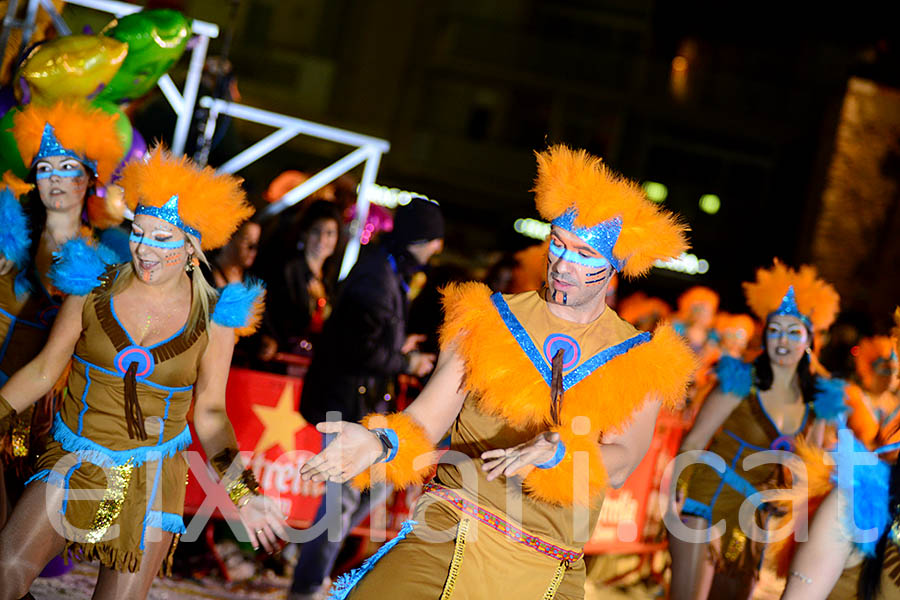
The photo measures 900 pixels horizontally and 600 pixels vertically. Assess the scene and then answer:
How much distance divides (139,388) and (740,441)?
349cm

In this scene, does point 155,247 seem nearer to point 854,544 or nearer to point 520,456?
point 520,456

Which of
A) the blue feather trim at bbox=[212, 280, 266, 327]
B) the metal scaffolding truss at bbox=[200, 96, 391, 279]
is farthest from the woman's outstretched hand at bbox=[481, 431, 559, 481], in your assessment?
the metal scaffolding truss at bbox=[200, 96, 391, 279]

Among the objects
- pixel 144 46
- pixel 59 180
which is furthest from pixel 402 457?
pixel 144 46

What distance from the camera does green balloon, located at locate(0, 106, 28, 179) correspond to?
5.04 meters

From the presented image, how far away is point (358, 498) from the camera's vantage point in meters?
5.28

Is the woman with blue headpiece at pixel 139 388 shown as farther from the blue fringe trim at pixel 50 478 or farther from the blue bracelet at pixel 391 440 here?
the blue bracelet at pixel 391 440

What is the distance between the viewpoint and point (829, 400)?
550cm

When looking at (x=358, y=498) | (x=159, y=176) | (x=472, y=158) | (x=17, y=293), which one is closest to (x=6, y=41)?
(x=17, y=293)

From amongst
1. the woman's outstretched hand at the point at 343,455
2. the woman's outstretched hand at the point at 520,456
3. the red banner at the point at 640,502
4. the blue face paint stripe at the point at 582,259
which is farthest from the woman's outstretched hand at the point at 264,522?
the red banner at the point at 640,502

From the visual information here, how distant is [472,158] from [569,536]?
23447 millimetres

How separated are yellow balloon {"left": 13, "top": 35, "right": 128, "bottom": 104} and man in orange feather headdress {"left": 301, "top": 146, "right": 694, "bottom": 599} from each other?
9.89 ft

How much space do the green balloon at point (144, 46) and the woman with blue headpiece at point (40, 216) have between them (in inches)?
44.9

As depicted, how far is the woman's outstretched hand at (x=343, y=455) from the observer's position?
277 centimetres

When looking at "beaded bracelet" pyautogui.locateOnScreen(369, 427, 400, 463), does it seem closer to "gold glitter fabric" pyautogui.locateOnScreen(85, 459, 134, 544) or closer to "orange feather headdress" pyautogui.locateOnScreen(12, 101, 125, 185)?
"gold glitter fabric" pyautogui.locateOnScreen(85, 459, 134, 544)
